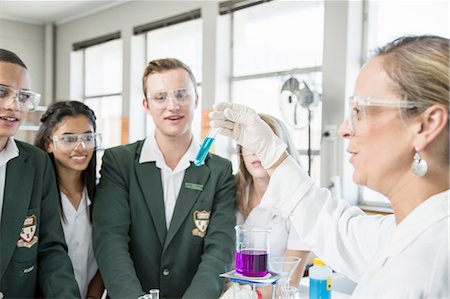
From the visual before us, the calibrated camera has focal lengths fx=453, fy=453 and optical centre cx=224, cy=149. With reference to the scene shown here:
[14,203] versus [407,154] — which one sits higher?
[407,154]

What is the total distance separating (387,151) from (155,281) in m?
1.18

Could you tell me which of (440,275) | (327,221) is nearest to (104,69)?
(327,221)

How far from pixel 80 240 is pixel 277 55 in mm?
3114

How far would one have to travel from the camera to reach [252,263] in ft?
4.44

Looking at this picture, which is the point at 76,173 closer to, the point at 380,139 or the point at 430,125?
the point at 380,139

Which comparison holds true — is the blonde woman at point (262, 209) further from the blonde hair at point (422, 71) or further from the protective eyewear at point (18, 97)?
the blonde hair at point (422, 71)

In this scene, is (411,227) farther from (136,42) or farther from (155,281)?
(136,42)

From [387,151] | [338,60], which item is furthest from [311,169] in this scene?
[387,151]

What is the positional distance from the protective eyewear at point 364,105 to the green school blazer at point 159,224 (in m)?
0.90

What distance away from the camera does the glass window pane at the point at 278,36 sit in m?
4.11

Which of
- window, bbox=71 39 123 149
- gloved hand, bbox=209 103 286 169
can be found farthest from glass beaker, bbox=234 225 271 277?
window, bbox=71 39 123 149

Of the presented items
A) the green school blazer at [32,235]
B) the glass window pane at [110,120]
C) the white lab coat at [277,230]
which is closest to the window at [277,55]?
the white lab coat at [277,230]

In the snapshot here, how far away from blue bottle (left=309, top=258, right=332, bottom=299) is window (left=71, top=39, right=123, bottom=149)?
15.7 feet

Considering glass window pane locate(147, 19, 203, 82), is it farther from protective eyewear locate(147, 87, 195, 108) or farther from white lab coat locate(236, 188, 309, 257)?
white lab coat locate(236, 188, 309, 257)
